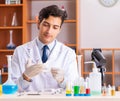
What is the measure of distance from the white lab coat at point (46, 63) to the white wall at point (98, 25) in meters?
2.25

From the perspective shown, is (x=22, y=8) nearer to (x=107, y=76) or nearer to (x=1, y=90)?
(x=107, y=76)

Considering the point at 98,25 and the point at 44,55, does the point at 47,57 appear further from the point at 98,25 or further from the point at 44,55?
the point at 98,25

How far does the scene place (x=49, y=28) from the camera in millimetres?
2041

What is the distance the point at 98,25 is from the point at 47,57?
2.44 meters

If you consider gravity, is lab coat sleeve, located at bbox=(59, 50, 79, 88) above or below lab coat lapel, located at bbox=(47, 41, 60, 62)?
below

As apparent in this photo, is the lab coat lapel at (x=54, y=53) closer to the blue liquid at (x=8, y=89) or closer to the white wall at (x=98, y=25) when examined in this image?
the blue liquid at (x=8, y=89)

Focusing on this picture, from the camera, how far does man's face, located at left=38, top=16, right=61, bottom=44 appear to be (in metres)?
2.02

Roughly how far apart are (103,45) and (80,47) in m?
0.34

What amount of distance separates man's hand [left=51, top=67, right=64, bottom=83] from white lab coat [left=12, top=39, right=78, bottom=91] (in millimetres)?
44

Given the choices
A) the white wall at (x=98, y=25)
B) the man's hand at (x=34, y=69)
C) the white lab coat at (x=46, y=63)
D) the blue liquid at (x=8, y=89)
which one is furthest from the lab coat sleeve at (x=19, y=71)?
the white wall at (x=98, y=25)

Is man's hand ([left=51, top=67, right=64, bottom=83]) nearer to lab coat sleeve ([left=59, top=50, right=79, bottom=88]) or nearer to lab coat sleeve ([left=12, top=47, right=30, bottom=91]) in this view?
lab coat sleeve ([left=59, top=50, right=79, bottom=88])

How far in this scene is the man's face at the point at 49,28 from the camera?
2.02m

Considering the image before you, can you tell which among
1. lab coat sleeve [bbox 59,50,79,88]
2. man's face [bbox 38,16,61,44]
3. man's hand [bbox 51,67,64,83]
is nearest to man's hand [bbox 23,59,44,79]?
man's hand [bbox 51,67,64,83]

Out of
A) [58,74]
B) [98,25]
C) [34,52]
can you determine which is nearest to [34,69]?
[58,74]
